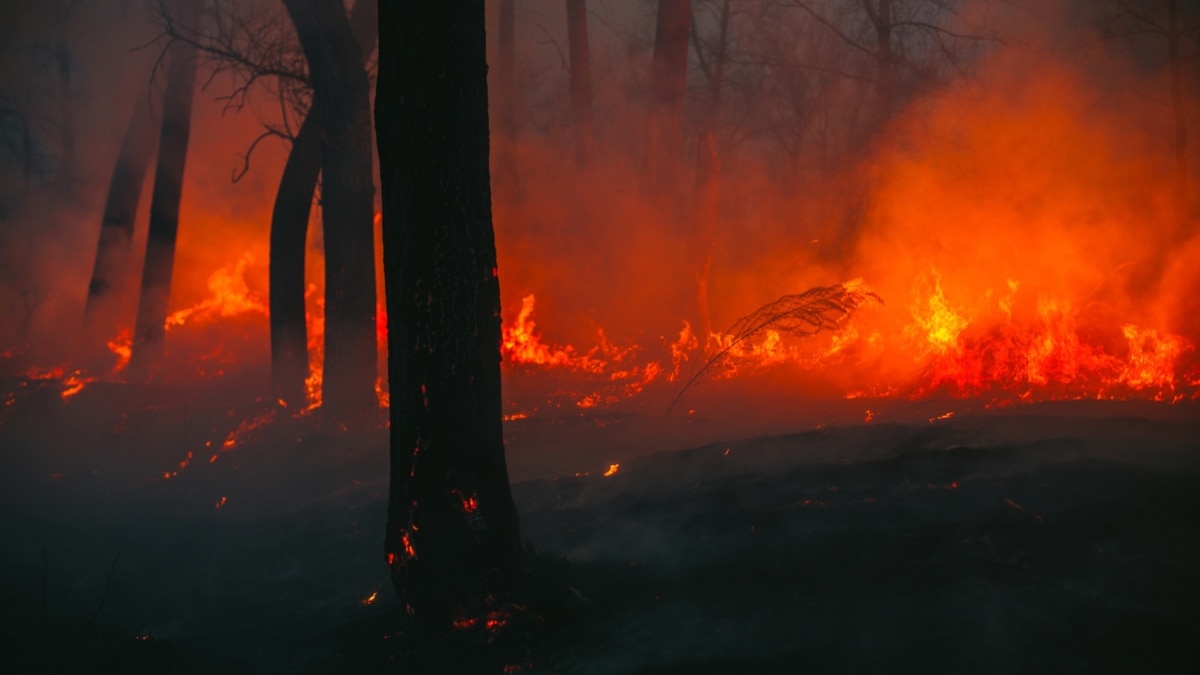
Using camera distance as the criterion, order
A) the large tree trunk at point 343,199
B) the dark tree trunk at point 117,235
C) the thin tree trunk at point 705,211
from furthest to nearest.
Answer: the dark tree trunk at point 117,235 → the thin tree trunk at point 705,211 → the large tree trunk at point 343,199

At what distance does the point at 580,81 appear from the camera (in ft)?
61.6

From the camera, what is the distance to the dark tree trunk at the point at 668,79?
51.2 feet

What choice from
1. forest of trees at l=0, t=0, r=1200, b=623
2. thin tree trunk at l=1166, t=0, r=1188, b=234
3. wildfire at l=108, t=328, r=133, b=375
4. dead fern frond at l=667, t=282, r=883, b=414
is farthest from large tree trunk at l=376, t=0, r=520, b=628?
wildfire at l=108, t=328, r=133, b=375

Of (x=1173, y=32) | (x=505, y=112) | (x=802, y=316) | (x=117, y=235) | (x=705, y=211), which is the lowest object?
(x=802, y=316)

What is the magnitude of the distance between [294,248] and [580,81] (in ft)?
28.0

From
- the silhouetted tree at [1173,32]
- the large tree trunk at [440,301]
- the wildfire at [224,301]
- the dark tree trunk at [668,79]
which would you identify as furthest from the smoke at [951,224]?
the large tree trunk at [440,301]

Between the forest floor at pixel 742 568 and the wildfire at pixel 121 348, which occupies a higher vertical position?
the wildfire at pixel 121 348

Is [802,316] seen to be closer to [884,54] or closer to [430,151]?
[430,151]

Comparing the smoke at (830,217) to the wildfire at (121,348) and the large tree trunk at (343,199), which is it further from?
the large tree trunk at (343,199)

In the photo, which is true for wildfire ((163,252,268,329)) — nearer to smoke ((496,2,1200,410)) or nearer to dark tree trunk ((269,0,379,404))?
smoke ((496,2,1200,410))

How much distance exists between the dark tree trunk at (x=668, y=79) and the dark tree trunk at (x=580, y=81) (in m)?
2.48

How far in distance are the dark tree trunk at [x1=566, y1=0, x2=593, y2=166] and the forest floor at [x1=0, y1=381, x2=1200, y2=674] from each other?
10.8m

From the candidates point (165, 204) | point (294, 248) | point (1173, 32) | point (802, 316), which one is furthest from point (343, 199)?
point (1173, 32)

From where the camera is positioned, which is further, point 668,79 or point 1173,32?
point 668,79
